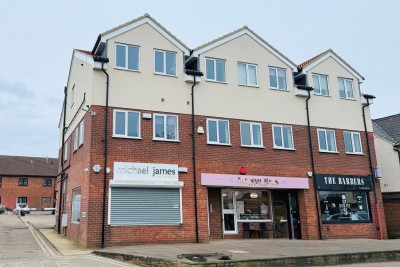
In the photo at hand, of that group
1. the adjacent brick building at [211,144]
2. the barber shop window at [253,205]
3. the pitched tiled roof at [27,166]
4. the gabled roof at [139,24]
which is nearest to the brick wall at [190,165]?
the adjacent brick building at [211,144]

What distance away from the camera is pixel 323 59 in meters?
20.1

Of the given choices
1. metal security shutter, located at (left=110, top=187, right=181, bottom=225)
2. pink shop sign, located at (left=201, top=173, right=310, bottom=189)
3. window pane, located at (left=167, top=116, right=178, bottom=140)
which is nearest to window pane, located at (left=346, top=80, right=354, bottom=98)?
pink shop sign, located at (left=201, top=173, right=310, bottom=189)

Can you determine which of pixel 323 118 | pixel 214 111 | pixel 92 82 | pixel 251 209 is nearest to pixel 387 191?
pixel 323 118

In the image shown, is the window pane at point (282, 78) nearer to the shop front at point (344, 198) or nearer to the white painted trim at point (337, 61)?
Answer: the white painted trim at point (337, 61)

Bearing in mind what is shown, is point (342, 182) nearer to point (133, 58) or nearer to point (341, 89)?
point (341, 89)

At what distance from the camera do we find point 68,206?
1847 cm

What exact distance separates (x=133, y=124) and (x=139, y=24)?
4.24 m

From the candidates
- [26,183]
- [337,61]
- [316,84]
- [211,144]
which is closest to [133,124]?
[211,144]

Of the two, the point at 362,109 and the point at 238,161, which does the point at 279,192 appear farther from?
the point at 362,109

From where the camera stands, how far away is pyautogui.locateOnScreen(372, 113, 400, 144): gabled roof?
23.3 metres

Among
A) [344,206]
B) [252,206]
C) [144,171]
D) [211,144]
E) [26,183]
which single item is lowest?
[344,206]

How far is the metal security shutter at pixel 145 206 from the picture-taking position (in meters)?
14.4

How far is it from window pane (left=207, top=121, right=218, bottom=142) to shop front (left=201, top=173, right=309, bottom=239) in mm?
1593

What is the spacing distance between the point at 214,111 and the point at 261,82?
9.99 feet
